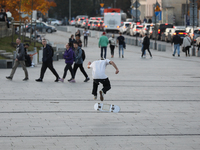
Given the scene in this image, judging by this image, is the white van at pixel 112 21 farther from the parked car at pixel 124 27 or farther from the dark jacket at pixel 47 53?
the dark jacket at pixel 47 53

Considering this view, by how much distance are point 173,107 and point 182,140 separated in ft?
11.1

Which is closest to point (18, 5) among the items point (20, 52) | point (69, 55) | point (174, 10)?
point (20, 52)

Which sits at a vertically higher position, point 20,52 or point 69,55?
point 20,52

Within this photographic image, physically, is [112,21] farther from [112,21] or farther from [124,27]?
[124,27]

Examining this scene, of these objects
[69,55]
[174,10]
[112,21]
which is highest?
[174,10]

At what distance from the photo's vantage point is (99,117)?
9.90 m

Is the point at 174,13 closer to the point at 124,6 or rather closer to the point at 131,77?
the point at 124,6

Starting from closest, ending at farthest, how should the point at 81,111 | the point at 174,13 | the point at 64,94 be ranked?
1. the point at 81,111
2. the point at 64,94
3. the point at 174,13

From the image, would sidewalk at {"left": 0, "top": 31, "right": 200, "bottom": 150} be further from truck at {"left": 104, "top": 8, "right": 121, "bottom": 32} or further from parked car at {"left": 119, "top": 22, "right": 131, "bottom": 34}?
truck at {"left": 104, "top": 8, "right": 121, "bottom": 32}

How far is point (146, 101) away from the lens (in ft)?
39.8

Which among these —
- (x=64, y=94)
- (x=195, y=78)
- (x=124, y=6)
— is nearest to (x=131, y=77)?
(x=195, y=78)

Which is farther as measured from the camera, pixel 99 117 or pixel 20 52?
pixel 20 52

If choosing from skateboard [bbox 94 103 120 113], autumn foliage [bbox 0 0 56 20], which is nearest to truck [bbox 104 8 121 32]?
autumn foliage [bbox 0 0 56 20]

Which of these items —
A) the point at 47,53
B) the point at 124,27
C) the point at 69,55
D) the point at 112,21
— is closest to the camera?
the point at 47,53
